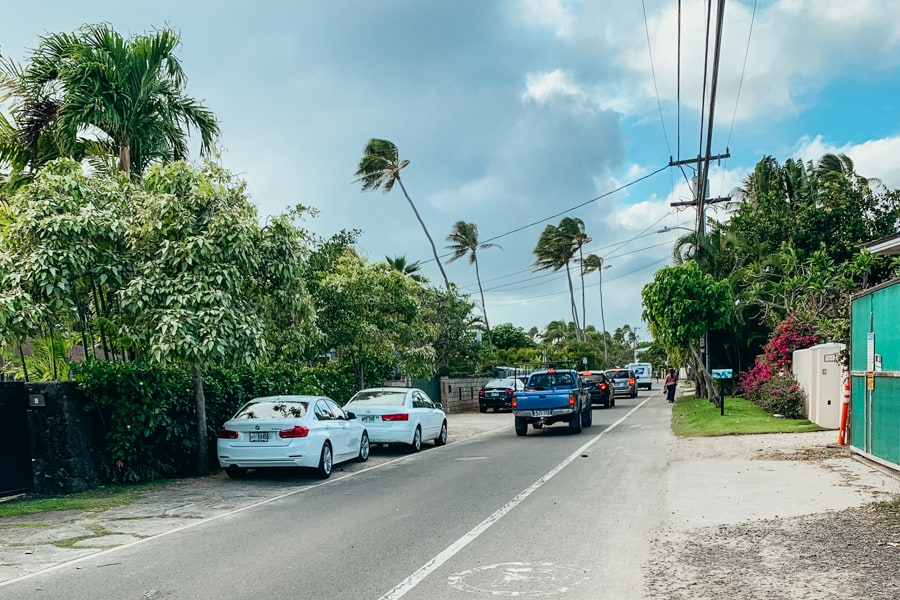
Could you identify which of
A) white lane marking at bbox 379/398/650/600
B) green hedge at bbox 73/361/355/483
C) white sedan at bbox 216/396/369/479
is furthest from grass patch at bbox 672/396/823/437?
green hedge at bbox 73/361/355/483

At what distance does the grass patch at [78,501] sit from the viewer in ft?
36.8

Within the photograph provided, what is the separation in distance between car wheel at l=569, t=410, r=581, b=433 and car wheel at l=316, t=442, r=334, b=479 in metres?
9.70

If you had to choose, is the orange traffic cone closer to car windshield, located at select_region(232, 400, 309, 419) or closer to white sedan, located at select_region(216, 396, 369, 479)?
white sedan, located at select_region(216, 396, 369, 479)

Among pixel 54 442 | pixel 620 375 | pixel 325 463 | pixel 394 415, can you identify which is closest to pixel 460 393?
pixel 620 375

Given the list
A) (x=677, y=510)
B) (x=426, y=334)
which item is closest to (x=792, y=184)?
(x=426, y=334)

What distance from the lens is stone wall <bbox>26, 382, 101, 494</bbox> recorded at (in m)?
12.4

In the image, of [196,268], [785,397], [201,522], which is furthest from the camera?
[785,397]

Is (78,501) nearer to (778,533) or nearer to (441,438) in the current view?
(778,533)

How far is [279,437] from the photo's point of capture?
13.5 m

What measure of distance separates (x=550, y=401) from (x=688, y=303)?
10110 millimetres

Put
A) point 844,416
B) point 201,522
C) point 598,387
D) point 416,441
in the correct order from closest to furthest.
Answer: point 201,522 < point 844,416 < point 416,441 < point 598,387

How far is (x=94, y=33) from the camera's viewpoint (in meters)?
15.6

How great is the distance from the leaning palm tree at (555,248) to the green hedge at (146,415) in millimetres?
55411

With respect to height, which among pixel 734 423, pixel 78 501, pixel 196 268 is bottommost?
pixel 734 423
